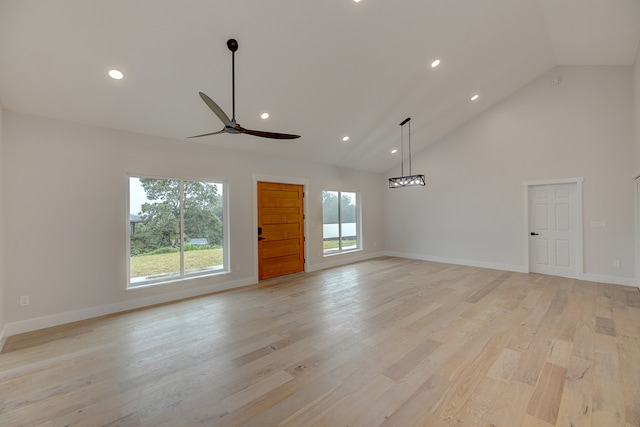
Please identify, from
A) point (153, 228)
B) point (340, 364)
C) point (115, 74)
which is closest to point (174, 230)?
point (153, 228)

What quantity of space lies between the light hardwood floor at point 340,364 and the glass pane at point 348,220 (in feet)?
11.1

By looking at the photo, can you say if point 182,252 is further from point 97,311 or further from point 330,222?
point 330,222

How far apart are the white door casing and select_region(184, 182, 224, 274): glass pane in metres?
6.58

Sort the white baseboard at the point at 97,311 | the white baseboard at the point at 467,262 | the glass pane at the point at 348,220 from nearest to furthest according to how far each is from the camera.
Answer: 1. the white baseboard at the point at 97,311
2. the white baseboard at the point at 467,262
3. the glass pane at the point at 348,220

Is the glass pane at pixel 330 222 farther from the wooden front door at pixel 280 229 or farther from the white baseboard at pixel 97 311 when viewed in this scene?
the white baseboard at pixel 97 311

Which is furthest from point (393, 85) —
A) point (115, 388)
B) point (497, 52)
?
point (115, 388)

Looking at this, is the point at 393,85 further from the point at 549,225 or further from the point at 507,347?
the point at 549,225

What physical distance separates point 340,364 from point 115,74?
3959 mm

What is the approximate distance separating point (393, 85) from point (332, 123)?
1.25 meters

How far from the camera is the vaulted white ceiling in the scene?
8.45ft

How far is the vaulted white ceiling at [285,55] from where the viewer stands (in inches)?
101

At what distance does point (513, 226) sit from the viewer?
235 inches

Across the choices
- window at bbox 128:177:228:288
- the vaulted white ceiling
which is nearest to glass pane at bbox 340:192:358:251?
the vaulted white ceiling

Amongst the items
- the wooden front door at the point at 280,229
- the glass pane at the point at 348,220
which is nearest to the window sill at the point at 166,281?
the wooden front door at the point at 280,229
